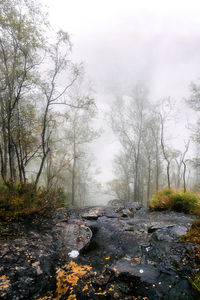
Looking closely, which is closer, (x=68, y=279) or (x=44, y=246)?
(x=68, y=279)

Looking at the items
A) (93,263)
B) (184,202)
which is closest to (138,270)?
(93,263)

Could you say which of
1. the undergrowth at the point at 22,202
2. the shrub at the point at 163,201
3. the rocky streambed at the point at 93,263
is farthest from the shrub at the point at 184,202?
the undergrowth at the point at 22,202

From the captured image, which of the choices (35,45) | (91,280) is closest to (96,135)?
(35,45)

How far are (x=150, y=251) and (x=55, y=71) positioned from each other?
8.28m

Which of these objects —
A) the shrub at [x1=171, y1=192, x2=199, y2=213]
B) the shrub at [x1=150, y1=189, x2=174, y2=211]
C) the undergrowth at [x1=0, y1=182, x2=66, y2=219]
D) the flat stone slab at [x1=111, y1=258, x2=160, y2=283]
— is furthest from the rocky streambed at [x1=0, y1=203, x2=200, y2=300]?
the shrub at [x1=150, y1=189, x2=174, y2=211]

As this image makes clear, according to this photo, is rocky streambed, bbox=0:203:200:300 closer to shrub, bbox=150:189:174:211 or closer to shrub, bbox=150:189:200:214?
shrub, bbox=150:189:200:214

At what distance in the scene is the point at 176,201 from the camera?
7.26 m

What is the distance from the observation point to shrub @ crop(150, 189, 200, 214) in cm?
681

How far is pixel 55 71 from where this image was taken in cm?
716

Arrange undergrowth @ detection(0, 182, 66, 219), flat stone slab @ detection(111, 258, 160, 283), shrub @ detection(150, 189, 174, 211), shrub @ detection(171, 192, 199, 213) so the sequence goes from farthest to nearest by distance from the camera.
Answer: shrub @ detection(150, 189, 174, 211) < shrub @ detection(171, 192, 199, 213) < undergrowth @ detection(0, 182, 66, 219) < flat stone slab @ detection(111, 258, 160, 283)

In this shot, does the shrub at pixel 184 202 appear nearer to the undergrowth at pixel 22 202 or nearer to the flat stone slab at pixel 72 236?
the flat stone slab at pixel 72 236

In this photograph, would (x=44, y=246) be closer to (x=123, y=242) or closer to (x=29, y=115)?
(x=123, y=242)

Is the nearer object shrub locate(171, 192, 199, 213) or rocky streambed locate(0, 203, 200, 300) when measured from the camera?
rocky streambed locate(0, 203, 200, 300)

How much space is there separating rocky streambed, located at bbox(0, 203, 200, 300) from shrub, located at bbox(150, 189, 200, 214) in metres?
2.69
